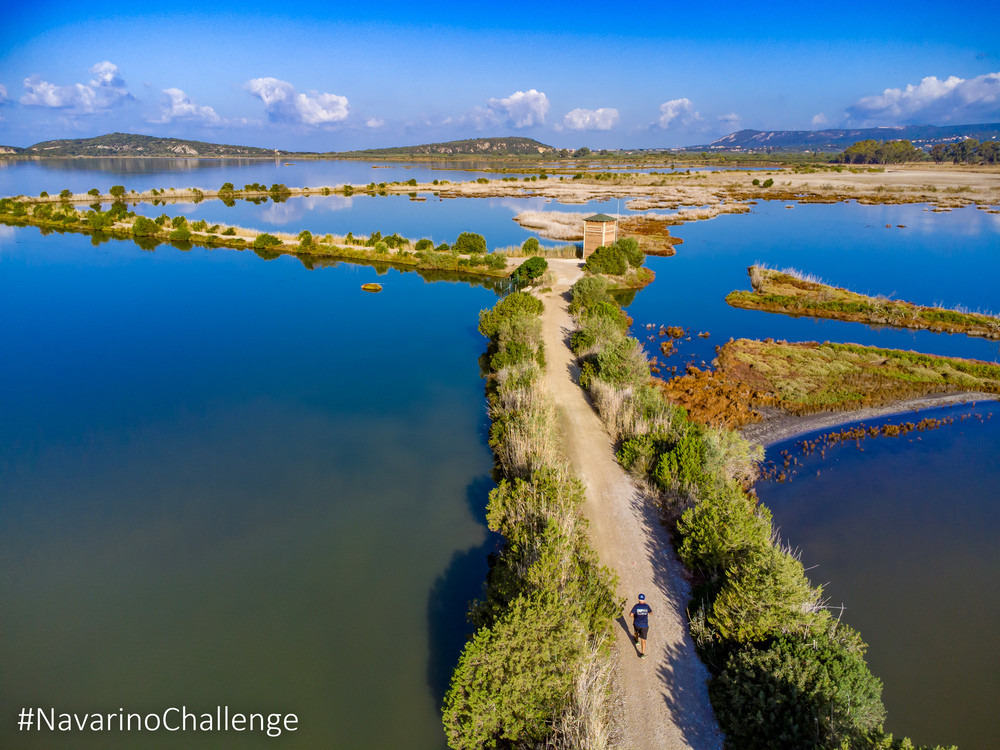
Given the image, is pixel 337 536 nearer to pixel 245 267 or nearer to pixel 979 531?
pixel 979 531

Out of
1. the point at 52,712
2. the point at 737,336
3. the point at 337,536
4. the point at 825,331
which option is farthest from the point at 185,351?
the point at 825,331

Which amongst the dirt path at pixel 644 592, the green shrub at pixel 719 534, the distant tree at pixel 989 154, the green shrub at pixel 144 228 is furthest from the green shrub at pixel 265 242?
the distant tree at pixel 989 154

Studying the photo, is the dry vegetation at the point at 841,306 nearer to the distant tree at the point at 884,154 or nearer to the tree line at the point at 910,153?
the distant tree at the point at 884,154

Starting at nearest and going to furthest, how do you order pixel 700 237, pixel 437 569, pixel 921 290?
pixel 437 569 → pixel 921 290 → pixel 700 237

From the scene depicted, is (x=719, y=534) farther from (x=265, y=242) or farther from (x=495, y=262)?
(x=265, y=242)

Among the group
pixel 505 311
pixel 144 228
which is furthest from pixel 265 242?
pixel 505 311

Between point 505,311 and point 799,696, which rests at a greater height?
point 505,311
